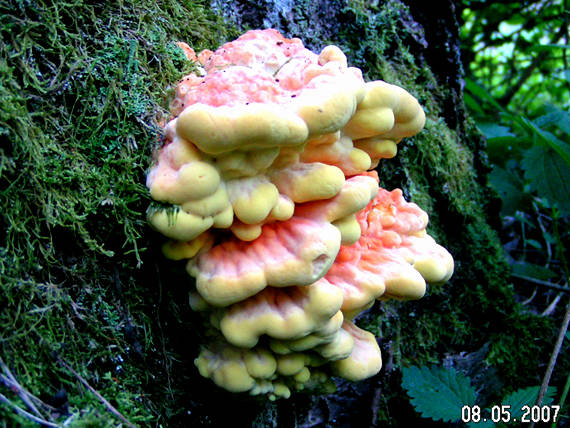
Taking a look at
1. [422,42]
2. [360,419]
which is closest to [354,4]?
[422,42]

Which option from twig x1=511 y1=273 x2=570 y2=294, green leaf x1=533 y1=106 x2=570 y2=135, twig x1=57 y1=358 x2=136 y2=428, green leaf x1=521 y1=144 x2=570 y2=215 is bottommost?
twig x1=511 y1=273 x2=570 y2=294

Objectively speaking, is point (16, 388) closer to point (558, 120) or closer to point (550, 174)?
point (550, 174)

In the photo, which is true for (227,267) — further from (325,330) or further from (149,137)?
(149,137)

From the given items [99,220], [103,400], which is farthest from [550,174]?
[103,400]

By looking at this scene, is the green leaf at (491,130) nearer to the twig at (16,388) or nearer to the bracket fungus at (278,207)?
the bracket fungus at (278,207)

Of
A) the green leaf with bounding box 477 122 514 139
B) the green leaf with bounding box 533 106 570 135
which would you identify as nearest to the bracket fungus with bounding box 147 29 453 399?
the green leaf with bounding box 533 106 570 135

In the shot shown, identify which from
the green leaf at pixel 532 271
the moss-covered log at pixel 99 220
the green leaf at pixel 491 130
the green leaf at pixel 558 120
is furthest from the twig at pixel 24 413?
the green leaf at pixel 491 130

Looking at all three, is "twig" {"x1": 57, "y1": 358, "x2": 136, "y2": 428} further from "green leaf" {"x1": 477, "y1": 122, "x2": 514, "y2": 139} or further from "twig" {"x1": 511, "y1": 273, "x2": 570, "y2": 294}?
"green leaf" {"x1": 477, "y1": 122, "x2": 514, "y2": 139}
